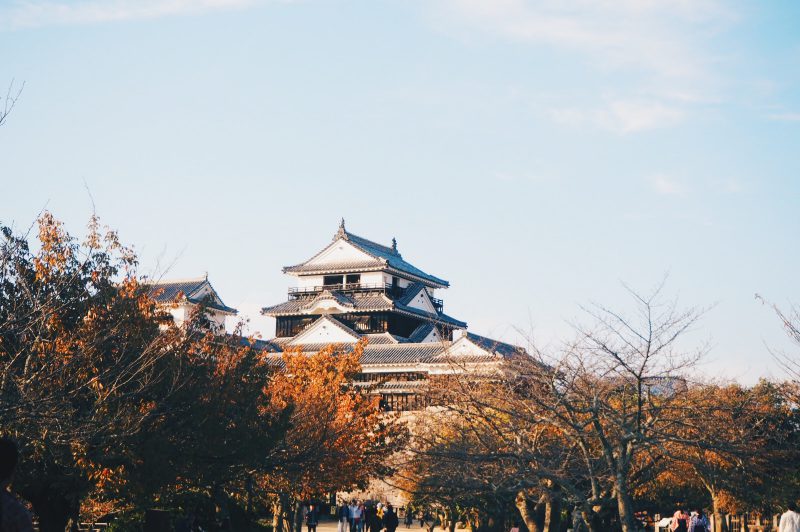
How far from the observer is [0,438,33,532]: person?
495 cm

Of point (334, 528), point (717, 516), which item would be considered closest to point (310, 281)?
point (334, 528)

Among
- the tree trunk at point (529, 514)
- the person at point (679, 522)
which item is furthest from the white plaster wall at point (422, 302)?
the tree trunk at point (529, 514)

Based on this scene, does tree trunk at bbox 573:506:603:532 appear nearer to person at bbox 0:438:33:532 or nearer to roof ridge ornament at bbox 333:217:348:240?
person at bbox 0:438:33:532

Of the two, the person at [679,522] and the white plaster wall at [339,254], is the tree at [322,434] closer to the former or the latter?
the person at [679,522]

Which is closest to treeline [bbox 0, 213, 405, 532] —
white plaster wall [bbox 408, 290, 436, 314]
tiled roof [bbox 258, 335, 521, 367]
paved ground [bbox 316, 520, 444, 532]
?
paved ground [bbox 316, 520, 444, 532]

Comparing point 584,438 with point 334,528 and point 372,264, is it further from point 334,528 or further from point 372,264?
point 372,264

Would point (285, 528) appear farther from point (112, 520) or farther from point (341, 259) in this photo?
point (341, 259)

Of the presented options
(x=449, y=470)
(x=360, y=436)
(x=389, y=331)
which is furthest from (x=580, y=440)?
(x=389, y=331)

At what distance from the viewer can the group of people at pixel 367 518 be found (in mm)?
28875

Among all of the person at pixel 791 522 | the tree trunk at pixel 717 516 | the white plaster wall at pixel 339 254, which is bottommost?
the tree trunk at pixel 717 516

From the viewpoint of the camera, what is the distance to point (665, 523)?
2919cm

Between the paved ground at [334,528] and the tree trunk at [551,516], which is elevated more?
the tree trunk at [551,516]

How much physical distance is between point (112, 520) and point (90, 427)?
44.0 ft

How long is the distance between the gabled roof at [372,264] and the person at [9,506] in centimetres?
5397
